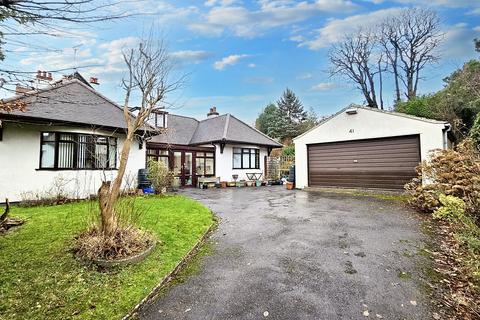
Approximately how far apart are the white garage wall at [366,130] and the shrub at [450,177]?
73.1 inches

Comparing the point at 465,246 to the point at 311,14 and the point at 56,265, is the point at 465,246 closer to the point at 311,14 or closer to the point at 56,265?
the point at 56,265

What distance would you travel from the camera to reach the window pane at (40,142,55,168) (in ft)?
30.1

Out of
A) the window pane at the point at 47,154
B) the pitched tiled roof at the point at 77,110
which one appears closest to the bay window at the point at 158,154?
the pitched tiled roof at the point at 77,110

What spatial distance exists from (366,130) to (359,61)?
21.2 m

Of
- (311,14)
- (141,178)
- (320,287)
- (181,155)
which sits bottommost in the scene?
(320,287)

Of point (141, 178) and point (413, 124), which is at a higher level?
point (413, 124)

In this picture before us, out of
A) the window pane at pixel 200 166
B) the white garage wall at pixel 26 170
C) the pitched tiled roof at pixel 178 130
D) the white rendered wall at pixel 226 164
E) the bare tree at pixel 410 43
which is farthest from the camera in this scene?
the bare tree at pixel 410 43

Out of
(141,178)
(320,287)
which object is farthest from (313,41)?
(320,287)

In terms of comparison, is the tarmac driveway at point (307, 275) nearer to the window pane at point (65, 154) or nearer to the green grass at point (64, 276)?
the green grass at point (64, 276)

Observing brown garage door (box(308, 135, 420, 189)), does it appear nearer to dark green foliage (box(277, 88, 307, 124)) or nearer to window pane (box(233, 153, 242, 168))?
window pane (box(233, 153, 242, 168))

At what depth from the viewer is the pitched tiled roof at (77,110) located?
860 centimetres

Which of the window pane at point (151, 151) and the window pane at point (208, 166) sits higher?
the window pane at point (151, 151)

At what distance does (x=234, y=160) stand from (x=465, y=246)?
13888 mm

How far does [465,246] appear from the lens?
4047 millimetres
